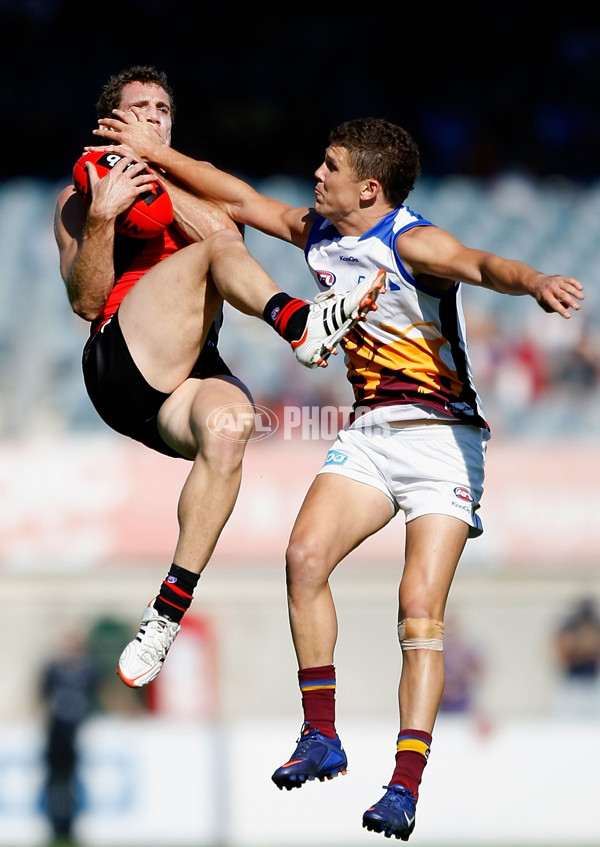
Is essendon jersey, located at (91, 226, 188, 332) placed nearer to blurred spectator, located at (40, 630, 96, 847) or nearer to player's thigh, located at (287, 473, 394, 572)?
player's thigh, located at (287, 473, 394, 572)

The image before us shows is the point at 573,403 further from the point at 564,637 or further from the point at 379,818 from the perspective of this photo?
the point at 379,818

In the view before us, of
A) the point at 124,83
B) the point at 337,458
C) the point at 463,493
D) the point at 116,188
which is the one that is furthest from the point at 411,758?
the point at 124,83

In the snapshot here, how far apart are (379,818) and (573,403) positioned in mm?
7986

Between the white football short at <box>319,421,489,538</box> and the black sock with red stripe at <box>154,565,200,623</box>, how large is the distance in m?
0.72

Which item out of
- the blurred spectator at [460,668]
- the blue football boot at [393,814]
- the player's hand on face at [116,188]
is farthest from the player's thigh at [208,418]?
the blurred spectator at [460,668]

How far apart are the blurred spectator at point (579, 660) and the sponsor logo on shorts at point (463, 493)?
632 centimetres

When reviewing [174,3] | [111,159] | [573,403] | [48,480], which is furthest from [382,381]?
[174,3]

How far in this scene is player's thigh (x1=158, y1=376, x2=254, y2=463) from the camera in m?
4.95

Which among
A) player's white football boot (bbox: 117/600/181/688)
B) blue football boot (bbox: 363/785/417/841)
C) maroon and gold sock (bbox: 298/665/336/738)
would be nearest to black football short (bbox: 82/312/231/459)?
player's white football boot (bbox: 117/600/181/688)

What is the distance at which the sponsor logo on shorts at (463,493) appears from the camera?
16.7 ft

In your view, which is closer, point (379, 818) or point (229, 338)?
point (379, 818)

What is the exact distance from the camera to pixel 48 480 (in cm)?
1099

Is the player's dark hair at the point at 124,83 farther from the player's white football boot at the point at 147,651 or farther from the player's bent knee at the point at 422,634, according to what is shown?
the player's bent knee at the point at 422,634

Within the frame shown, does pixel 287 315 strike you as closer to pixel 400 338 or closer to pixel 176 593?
pixel 400 338
